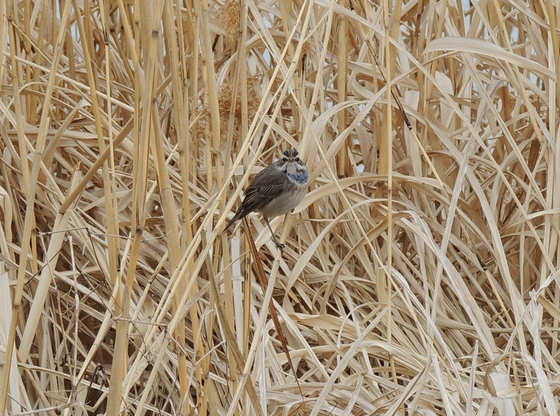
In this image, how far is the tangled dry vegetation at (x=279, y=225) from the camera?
197cm

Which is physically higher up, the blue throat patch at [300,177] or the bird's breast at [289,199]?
the blue throat patch at [300,177]

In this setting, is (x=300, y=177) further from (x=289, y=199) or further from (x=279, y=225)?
(x=279, y=225)

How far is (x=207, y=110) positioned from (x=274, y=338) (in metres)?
0.84

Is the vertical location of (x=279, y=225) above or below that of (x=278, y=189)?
below

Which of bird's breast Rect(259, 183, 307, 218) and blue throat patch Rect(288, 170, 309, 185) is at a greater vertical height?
blue throat patch Rect(288, 170, 309, 185)

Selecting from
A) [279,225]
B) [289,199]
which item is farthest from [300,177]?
[279,225]

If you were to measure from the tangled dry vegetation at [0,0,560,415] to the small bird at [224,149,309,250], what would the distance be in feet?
0.23

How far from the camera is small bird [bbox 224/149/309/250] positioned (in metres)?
2.87

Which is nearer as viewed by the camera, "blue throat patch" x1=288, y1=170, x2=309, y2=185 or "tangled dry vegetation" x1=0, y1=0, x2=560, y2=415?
"tangled dry vegetation" x1=0, y1=0, x2=560, y2=415

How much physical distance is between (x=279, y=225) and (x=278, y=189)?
0.15m

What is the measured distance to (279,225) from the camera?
2922 mm

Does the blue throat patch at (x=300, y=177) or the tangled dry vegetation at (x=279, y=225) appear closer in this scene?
the tangled dry vegetation at (x=279, y=225)

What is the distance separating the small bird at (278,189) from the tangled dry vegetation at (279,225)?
0.23 ft

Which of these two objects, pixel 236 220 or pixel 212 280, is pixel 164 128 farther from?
pixel 212 280
